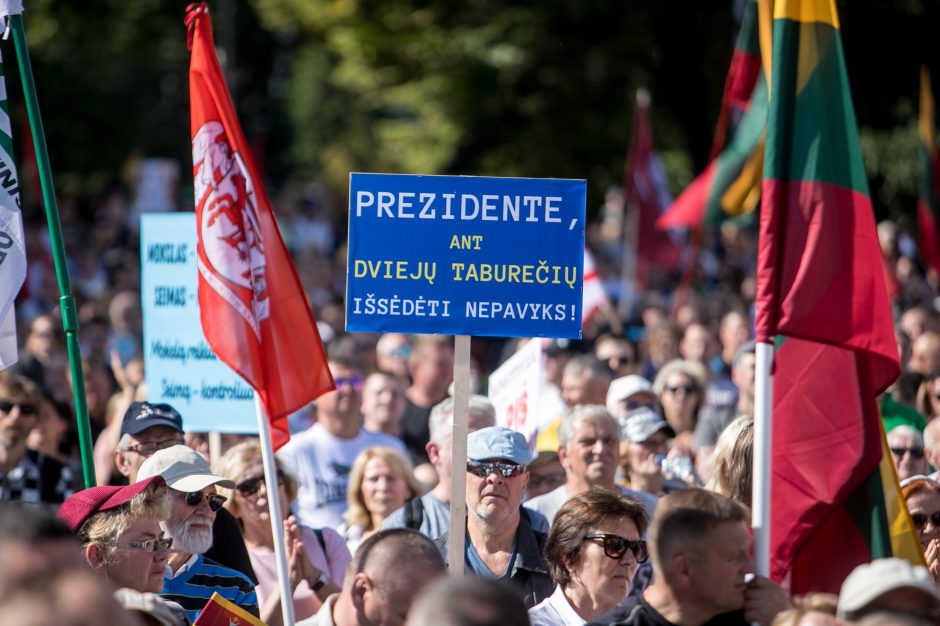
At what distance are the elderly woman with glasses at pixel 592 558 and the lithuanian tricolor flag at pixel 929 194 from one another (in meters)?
11.2

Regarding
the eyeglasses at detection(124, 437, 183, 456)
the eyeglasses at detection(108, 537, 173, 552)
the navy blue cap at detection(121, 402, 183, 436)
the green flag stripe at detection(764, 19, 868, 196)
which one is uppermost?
the green flag stripe at detection(764, 19, 868, 196)

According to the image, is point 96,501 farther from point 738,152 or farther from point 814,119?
point 738,152

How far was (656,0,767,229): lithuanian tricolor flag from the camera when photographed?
11000 millimetres

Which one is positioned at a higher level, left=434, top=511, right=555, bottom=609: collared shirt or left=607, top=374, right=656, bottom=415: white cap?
left=607, top=374, right=656, bottom=415: white cap

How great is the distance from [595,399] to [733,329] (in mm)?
3699

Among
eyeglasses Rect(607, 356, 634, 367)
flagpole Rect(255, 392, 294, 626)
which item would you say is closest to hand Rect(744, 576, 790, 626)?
flagpole Rect(255, 392, 294, 626)

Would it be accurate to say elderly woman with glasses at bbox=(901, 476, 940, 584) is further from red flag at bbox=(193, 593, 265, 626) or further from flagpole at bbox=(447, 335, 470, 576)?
red flag at bbox=(193, 593, 265, 626)

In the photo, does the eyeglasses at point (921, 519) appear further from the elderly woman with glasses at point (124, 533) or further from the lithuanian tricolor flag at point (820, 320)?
the elderly woman with glasses at point (124, 533)

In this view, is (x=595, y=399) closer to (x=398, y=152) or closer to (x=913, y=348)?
(x=913, y=348)

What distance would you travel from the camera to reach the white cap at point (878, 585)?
3.67m

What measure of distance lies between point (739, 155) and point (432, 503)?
8793mm

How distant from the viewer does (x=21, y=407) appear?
25.9 ft

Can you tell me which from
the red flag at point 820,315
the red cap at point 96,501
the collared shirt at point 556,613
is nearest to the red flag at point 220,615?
the red cap at point 96,501

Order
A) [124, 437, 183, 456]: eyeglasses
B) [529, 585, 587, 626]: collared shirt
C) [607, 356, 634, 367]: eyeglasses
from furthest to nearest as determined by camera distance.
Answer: [607, 356, 634, 367]: eyeglasses
[124, 437, 183, 456]: eyeglasses
[529, 585, 587, 626]: collared shirt
